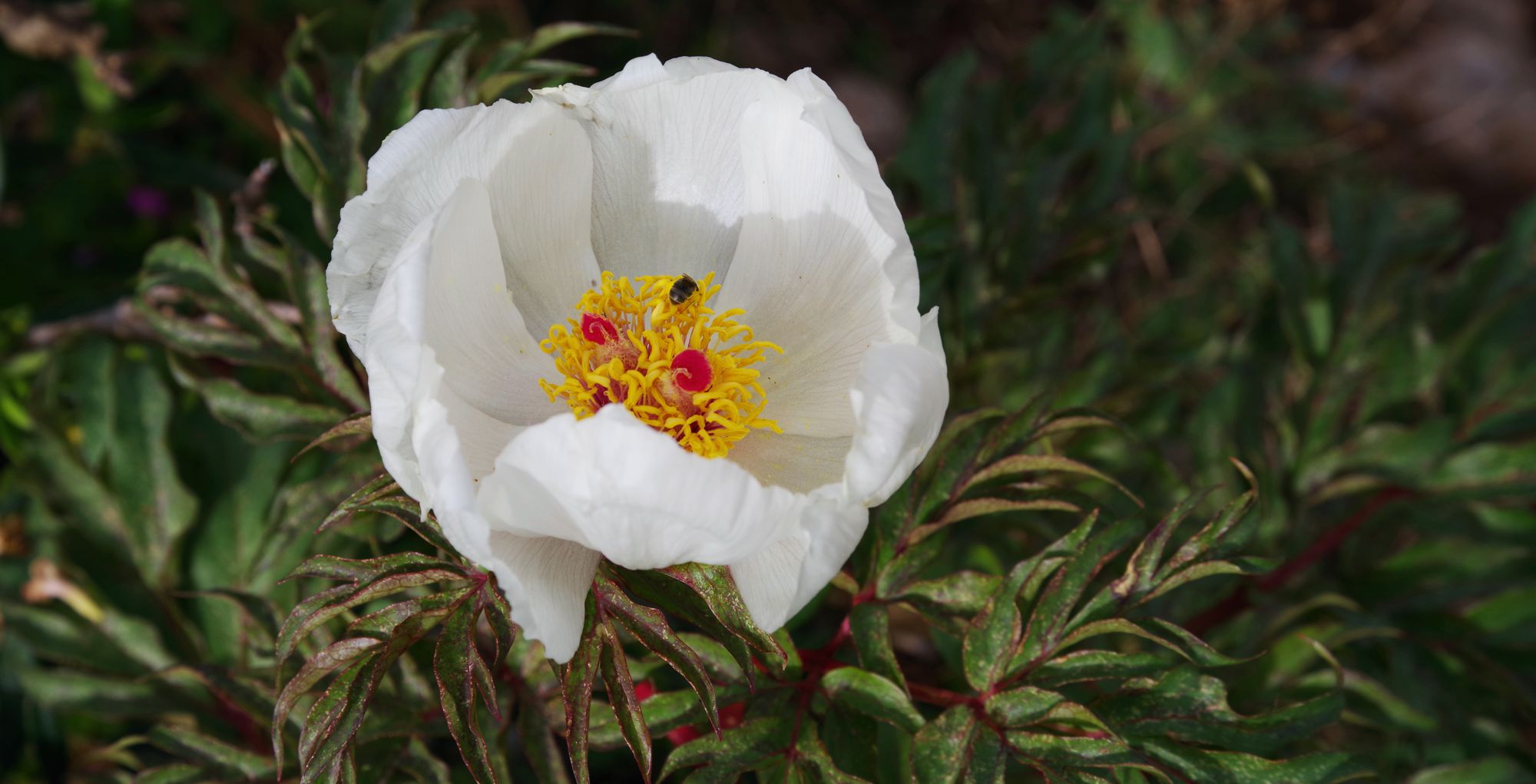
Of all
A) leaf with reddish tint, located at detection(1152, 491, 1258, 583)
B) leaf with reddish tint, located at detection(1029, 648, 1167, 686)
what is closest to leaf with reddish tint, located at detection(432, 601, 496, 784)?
leaf with reddish tint, located at detection(1029, 648, 1167, 686)

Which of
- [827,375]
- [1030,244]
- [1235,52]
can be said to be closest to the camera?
[827,375]

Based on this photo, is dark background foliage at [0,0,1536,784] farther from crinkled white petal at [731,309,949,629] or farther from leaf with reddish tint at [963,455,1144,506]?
crinkled white petal at [731,309,949,629]

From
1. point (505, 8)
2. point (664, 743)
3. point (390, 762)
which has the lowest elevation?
point (664, 743)

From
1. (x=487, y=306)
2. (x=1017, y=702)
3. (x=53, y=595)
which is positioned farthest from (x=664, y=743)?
(x=53, y=595)

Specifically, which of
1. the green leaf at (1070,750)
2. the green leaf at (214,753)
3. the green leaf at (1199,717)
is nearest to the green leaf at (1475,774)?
the green leaf at (1199,717)

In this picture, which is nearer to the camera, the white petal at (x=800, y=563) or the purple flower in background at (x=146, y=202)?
the white petal at (x=800, y=563)

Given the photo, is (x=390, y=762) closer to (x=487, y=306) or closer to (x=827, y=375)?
(x=487, y=306)

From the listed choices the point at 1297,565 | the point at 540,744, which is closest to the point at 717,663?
the point at 540,744

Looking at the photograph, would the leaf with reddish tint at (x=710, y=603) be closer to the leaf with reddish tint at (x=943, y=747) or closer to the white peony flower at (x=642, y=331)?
Answer: the white peony flower at (x=642, y=331)
